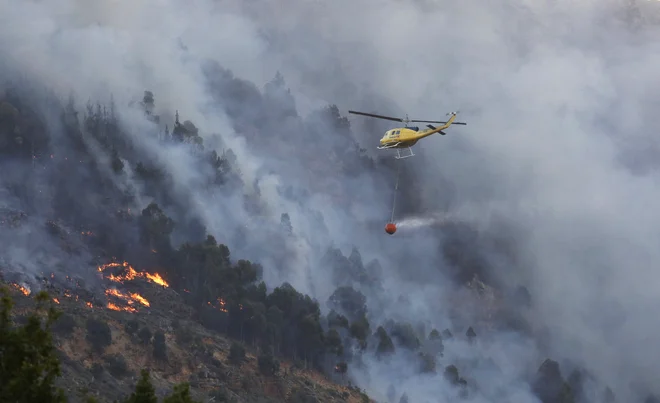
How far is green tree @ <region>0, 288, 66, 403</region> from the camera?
5400cm

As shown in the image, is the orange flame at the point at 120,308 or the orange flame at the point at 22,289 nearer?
the orange flame at the point at 22,289

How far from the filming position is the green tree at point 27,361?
5400 centimetres

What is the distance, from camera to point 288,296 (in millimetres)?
191250

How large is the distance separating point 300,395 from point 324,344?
23573 mm

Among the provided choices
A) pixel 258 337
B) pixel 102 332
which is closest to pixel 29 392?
pixel 102 332

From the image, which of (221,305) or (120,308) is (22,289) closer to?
(120,308)

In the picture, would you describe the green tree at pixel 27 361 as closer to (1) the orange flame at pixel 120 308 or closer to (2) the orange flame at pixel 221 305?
(1) the orange flame at pixel 120 308

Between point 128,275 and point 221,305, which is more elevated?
point 128,275

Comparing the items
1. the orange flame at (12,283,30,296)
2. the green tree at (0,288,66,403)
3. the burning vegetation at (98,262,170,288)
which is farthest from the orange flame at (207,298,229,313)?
the green tree at (0,288,66,403)

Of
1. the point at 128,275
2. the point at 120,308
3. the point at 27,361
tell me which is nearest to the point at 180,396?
the point at 27,361

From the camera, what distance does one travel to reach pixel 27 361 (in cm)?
5553

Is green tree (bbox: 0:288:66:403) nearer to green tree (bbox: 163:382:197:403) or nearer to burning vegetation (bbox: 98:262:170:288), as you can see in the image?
green tree (bbox: 163:382:197:403)

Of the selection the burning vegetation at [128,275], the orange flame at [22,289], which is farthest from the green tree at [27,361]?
the burning vegetation at [128,275]

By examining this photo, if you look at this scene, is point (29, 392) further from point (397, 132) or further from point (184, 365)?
point (184, 365)
